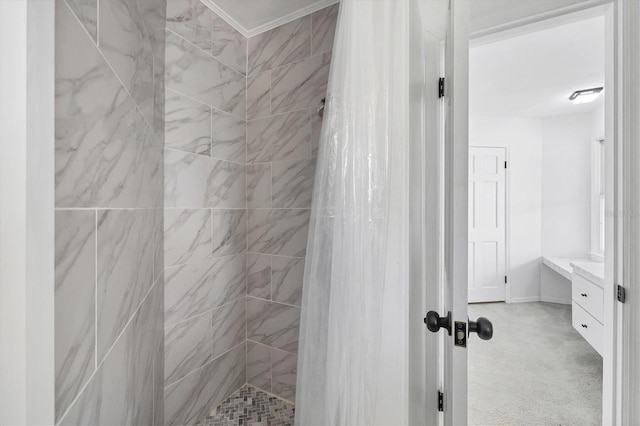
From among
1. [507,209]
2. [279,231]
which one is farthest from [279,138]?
[507,209]

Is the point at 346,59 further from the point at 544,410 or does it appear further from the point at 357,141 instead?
the point at 544,410

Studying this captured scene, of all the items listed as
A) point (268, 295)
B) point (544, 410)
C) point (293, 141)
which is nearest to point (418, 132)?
point (293, 141)

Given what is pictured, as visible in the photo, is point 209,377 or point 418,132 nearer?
point 418,132

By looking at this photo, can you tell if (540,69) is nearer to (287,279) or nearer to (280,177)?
(280,177)

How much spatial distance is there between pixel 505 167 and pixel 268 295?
3598 millimetres

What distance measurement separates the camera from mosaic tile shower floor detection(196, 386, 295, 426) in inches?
54.6

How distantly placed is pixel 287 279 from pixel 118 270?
1.03 meters

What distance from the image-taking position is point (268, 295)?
160 centimetres

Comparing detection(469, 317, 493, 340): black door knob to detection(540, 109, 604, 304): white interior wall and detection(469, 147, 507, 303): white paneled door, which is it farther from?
detection(540, 109, 604, 304): white interior wall

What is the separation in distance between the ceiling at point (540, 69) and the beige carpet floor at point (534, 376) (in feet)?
7.45

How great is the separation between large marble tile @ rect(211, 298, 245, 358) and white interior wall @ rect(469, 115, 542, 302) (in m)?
3.54
